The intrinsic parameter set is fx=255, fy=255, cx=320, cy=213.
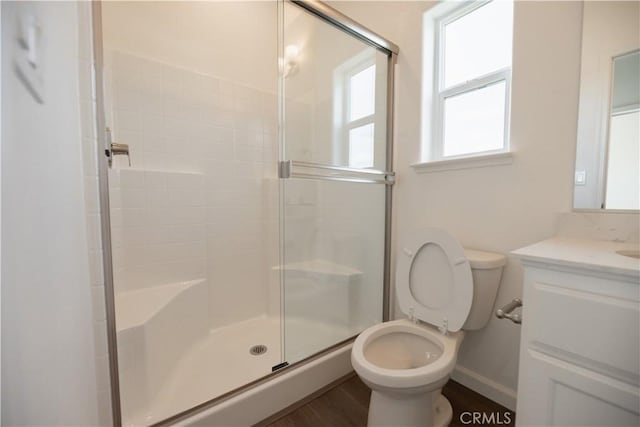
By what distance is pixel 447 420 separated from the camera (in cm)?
114

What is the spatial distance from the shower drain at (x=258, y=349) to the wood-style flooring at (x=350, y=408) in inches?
17.0

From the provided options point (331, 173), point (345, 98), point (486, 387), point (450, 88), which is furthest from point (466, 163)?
point (486, 387)

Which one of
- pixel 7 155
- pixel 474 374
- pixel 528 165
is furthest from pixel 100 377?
pixel 528 165

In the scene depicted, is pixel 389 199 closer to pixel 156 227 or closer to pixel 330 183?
pixel 330 183

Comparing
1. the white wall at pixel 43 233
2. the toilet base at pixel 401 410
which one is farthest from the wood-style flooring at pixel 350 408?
the white wall at pixel 43 233

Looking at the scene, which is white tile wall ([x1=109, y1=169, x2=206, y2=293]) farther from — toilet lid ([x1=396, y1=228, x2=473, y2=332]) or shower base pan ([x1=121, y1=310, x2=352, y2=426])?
toilet lid ([x1=396, y1=228, x2=473, y2=332])

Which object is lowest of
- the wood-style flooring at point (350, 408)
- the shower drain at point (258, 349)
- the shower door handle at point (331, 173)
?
the wood-style flooring at point (350, 408)

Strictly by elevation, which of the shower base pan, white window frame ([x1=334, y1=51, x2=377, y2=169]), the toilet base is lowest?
the shower base pan

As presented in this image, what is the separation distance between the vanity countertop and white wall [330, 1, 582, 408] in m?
0.21

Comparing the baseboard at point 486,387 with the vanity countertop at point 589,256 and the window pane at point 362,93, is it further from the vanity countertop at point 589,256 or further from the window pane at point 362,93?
the window pane at point 362,93

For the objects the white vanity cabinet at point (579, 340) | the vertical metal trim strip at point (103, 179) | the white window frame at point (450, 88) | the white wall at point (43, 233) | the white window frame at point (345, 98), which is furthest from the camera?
the white window frame at point (345, 98)

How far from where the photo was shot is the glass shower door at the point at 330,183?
1.37 m

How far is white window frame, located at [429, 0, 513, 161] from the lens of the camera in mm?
1281

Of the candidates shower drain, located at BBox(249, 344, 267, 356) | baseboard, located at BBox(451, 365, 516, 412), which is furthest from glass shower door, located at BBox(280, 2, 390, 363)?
baseboard, located at BBox(451, 365, 516, 412)
